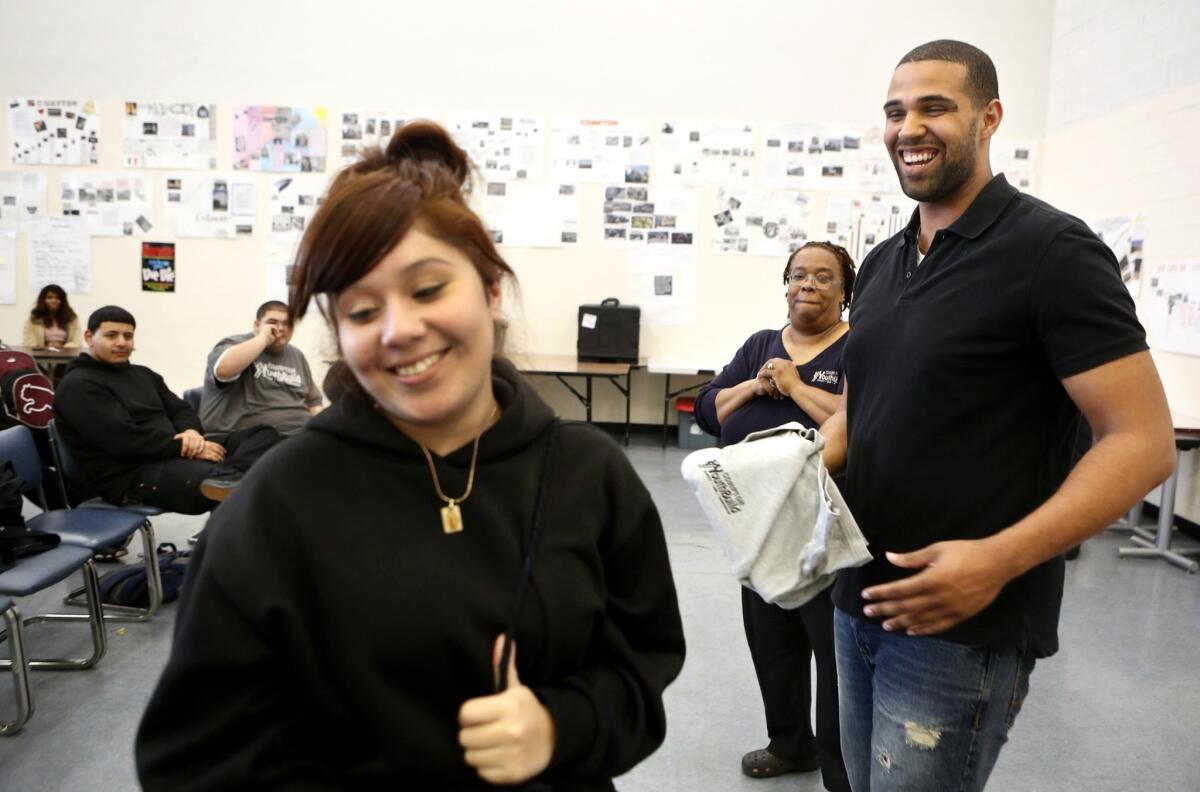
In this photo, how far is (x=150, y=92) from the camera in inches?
262

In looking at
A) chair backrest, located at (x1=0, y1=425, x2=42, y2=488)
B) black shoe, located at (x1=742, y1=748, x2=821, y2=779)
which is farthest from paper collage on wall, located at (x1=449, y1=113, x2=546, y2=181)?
black shoe, located at (x1=742, y1=748, x2=821, y2=779)

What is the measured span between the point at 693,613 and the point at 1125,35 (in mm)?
4731

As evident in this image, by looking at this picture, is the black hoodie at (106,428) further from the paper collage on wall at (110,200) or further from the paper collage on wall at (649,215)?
the paper collage on wall at (649,215)

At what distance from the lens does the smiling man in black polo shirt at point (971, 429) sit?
106 centimetres

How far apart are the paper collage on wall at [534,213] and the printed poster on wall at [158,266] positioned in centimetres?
266

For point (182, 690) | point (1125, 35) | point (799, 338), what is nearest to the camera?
point (182, 690)

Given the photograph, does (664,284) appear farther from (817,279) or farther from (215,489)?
(817,279)

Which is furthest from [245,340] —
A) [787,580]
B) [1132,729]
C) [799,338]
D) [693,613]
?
[1132,729]

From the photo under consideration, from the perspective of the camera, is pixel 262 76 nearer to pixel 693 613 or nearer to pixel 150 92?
pixel 150 92

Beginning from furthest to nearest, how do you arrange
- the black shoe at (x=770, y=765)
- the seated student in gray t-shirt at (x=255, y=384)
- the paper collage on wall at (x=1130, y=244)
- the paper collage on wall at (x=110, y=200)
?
the paper collage on wall at (x=110, y=200) < the paper collage on wall at (x=1130, y=244) < the seated student in gray t-shirt at (x=255, y=384) < the black shoe at (x=770, y=765)

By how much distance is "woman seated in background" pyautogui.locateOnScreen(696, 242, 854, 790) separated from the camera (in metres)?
2.19

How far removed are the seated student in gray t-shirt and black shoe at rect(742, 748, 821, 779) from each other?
8.48ft

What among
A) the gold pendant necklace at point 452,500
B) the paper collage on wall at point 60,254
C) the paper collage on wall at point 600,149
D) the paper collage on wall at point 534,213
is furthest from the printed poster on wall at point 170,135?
the gold pendant necklace at point 452,500

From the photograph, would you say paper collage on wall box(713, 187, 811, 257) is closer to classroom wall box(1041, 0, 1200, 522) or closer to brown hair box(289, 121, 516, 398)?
classroom wall box(1041, 0, 1200, 522)
